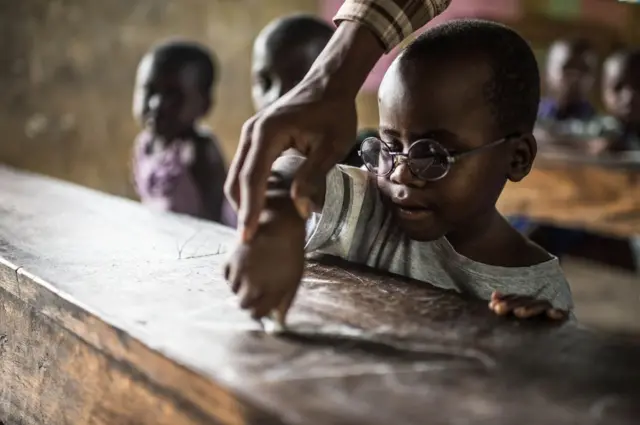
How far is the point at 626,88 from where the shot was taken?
3303 millimetres

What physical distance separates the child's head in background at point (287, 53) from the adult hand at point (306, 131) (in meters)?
1.23

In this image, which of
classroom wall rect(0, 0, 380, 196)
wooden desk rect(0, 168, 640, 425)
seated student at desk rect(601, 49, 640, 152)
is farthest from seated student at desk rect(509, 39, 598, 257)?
wooden desk rect(0, 168, 640, 425)

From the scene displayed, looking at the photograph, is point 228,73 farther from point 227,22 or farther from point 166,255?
point 166,255

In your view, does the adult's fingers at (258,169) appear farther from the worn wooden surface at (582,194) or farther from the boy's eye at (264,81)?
the worn wooden surface at (582,194)

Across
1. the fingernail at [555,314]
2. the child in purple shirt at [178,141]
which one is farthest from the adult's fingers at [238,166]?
the child in purple shirt at [178,141]

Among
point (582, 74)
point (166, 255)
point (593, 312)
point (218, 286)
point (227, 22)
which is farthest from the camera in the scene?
point (582, 74)

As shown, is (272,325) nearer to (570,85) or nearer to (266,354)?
(266,354)

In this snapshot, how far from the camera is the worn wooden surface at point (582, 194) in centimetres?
238

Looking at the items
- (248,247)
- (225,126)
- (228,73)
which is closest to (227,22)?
(228,73)

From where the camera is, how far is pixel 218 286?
88 centimetres

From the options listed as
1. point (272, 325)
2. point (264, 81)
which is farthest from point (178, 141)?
point (272, 325)

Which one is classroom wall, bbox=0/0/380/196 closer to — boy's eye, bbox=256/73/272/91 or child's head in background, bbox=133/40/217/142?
child's head in background, bbox=133/40/217/142

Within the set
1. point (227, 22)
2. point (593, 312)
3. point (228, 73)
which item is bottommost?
point (593, 312)

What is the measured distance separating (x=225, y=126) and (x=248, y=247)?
9.24 feet
